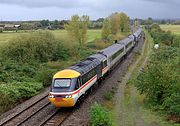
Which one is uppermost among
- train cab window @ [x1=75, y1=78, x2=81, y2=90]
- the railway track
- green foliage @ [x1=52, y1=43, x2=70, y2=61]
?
train cab window @ [x1=75, y1=78, x2=81, y2=90]

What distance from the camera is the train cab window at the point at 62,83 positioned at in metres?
21.7

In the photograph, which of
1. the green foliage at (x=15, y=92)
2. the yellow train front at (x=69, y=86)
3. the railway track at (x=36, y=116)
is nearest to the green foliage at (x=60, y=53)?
the green foliage at (x=15, y=92)

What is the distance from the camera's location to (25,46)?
41125 mm

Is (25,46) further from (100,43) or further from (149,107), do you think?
(100,43)

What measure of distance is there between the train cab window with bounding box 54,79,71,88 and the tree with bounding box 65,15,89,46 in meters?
42.3

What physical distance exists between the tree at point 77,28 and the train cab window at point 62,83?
42273mm

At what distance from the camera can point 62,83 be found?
71.8ft

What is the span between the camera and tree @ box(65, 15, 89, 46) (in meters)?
63.8

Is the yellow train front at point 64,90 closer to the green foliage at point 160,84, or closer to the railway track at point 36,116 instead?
the railway track at point 36,116

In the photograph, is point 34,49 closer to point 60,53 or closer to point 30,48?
point 30,48

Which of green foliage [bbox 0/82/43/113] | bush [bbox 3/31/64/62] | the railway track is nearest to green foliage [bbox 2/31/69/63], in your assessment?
bush [bbox 3/31/64/62]

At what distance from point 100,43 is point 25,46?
32373 mm

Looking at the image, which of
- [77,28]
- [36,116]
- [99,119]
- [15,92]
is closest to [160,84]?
[99,119]

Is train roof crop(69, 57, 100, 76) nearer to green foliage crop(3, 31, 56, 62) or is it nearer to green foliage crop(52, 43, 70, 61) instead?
green foliage crop(3, 31, 56, 62)
